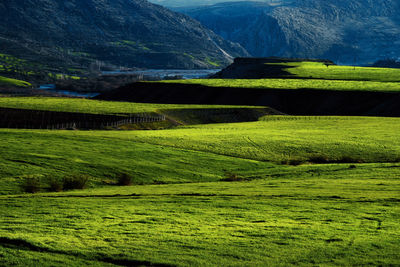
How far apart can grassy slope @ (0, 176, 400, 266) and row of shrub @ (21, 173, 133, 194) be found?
4.64 m

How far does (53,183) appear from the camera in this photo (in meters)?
44.5

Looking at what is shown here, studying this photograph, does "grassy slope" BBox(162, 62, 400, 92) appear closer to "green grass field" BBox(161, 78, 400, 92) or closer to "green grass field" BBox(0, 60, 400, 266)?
"green grass field" BBox(161, 78, 400, 92)

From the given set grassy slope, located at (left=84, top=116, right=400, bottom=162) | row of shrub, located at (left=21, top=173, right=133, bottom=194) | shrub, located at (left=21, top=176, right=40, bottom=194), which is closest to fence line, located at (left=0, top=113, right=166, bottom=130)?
grassy slope, located at (left=84, top=116, right=400, bottom=162)

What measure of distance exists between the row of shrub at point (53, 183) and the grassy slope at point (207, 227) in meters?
4.64


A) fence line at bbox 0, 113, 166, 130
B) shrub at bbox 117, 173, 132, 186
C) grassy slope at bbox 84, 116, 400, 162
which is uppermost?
grassy slope at bbox 84, 116, 400, 162

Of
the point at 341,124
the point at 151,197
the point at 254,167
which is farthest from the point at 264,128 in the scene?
the point at 151,197

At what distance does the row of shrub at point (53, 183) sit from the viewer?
1721 inches

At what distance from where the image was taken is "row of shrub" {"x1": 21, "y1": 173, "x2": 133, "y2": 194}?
43719 millimetres

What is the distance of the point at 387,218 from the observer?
29.1 meters

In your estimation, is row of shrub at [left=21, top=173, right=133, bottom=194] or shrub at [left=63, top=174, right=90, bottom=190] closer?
row of shrub at [left=21, top=173, right=133, bottom=194]

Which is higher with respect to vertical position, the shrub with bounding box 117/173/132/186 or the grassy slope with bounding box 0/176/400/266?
the grassy slope with bounding box 0/176/400/266

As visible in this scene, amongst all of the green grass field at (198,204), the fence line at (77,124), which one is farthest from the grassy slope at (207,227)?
the fence line at (77,124)

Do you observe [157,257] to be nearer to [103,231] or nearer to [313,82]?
[103,231]

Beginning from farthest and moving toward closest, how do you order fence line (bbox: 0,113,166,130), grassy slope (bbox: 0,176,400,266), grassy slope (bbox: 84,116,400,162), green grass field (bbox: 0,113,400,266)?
fence line (bbox: 0,113,166,130) → grassy slope (bbox: 84,116,400,162) → green grass field (bbox: 0,113,400,266) → grassy slope (bbox: 0,176,400,266)
